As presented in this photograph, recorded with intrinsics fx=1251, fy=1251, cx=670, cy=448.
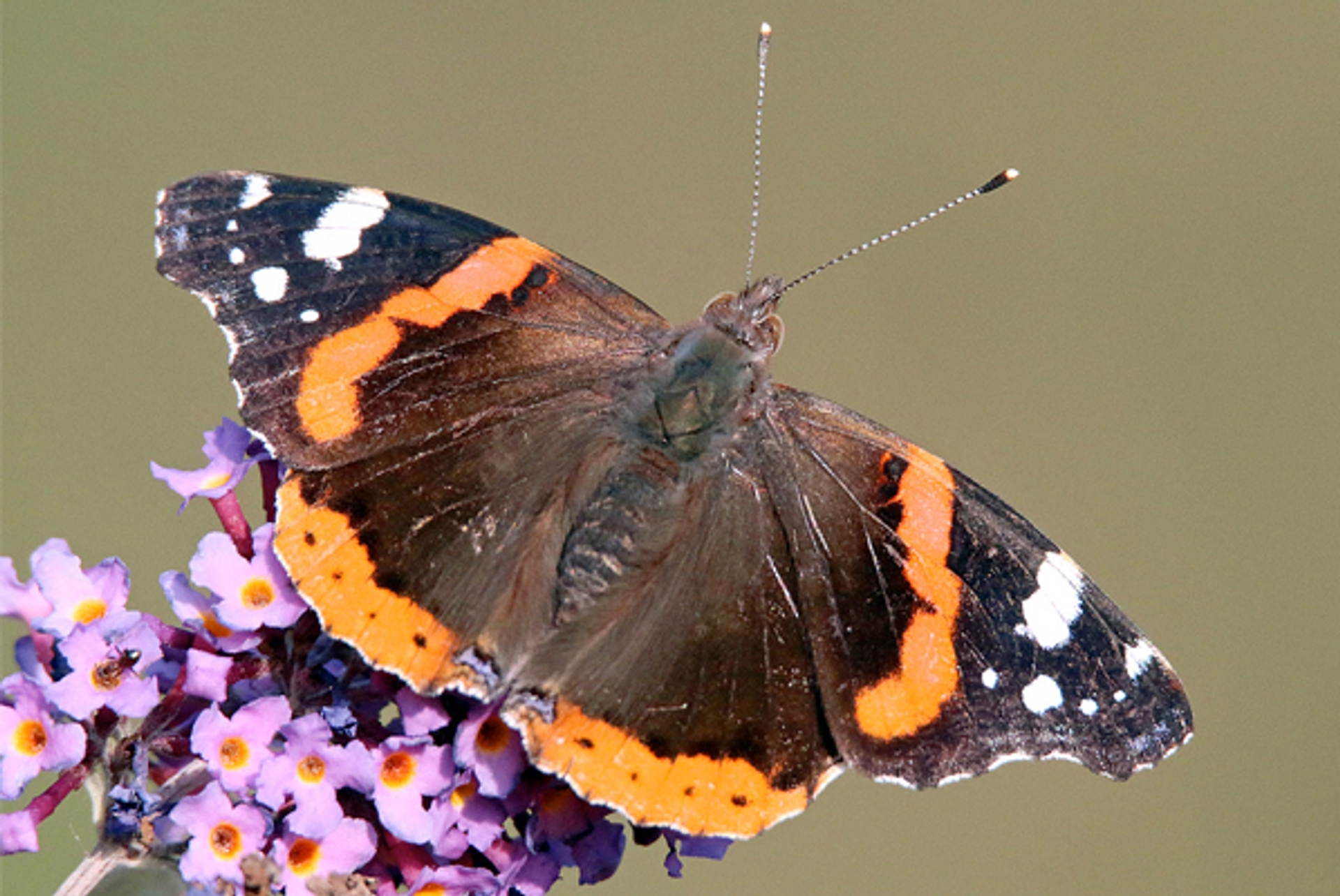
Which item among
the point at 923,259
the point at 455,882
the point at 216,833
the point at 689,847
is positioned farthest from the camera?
the point at 923,259

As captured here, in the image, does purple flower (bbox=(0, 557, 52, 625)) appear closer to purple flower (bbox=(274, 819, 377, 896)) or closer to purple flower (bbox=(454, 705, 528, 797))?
purple flower (bbox=(274, 819, 377, 896))

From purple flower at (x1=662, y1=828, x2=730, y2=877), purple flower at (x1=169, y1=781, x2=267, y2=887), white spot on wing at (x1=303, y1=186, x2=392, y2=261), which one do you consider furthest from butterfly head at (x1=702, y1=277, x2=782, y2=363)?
purple flower at (x1=169, y1=781, x2=267, y2=887)

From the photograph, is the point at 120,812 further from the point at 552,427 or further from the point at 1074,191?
the point at 1074,191

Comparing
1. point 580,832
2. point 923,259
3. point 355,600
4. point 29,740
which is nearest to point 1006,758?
point 580,832

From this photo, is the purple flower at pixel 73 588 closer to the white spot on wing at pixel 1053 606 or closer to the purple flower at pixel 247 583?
the purple flower at pixel 247 583

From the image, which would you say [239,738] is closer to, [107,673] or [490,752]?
[107,673]
